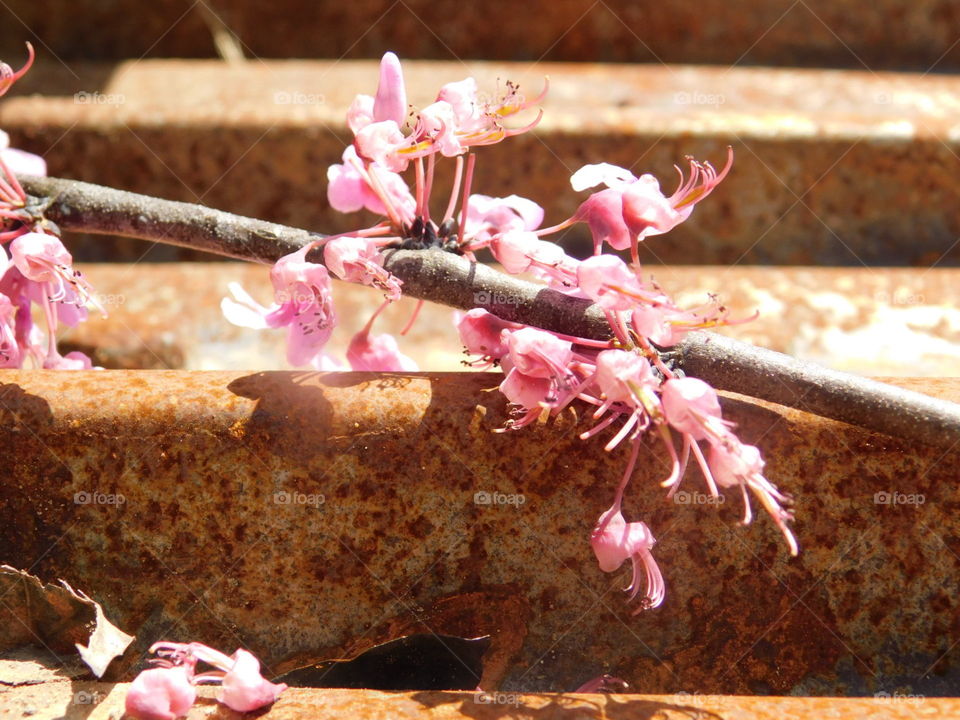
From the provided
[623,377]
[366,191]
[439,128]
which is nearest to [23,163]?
[366,191]

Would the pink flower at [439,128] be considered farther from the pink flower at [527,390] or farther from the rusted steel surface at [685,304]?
the rusted steel surface at [685,304]

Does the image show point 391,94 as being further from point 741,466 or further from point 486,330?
point 741,466

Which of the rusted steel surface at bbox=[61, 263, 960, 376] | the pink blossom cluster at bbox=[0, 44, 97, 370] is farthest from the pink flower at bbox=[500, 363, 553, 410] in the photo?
the rusted steel surface at bbox=[61, 263, 960, 376]

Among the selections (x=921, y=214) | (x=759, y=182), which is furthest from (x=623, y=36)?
(x=921, y=214)

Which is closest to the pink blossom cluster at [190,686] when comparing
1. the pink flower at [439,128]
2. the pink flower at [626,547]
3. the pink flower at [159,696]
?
the pink flower at [159,696]

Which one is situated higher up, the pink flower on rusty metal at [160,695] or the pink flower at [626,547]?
the pink flower at [626,547]
